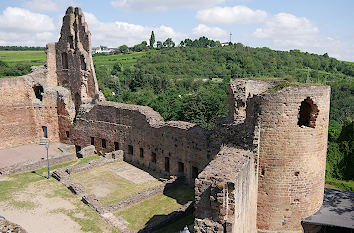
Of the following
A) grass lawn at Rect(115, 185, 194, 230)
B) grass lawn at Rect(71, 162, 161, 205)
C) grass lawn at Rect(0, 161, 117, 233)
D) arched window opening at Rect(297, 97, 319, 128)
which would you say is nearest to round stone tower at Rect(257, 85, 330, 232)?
arched window opening at Rect(297, 97, 319, 128)

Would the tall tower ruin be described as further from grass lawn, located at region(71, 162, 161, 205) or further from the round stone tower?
the round stone tower

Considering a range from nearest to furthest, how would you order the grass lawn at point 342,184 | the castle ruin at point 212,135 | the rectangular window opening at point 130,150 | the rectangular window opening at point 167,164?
1. the castle ruin at point 212,135
2. the rectangular window opening at point 167,164
3. the grass lawn at point 342,184
4. the rectangular window opening at point 130,150

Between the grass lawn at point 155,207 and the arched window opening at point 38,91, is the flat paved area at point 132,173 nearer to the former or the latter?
the grass lawn at point 155,207

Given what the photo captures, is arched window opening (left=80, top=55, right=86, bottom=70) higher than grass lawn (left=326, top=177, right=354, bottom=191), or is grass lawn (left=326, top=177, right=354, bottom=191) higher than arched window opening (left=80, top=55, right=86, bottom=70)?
arched window opening (left=80, top=55, right=86, bottom=70)

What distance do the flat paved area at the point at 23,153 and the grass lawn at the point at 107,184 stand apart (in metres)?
4.93

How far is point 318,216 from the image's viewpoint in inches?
502

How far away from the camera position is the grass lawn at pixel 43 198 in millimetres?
14930

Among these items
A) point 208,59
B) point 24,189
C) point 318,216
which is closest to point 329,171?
point 318,216

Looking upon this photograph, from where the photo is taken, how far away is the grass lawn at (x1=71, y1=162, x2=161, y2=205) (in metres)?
18.0

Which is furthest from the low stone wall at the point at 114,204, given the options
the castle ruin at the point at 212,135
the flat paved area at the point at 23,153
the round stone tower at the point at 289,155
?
the round stone tower at the point at 289,155

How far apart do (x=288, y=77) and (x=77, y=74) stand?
1922cm

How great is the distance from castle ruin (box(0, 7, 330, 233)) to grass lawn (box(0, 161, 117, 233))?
6209 mm

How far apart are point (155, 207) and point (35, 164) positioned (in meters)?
10.4

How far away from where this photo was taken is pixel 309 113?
1291 centimetres
